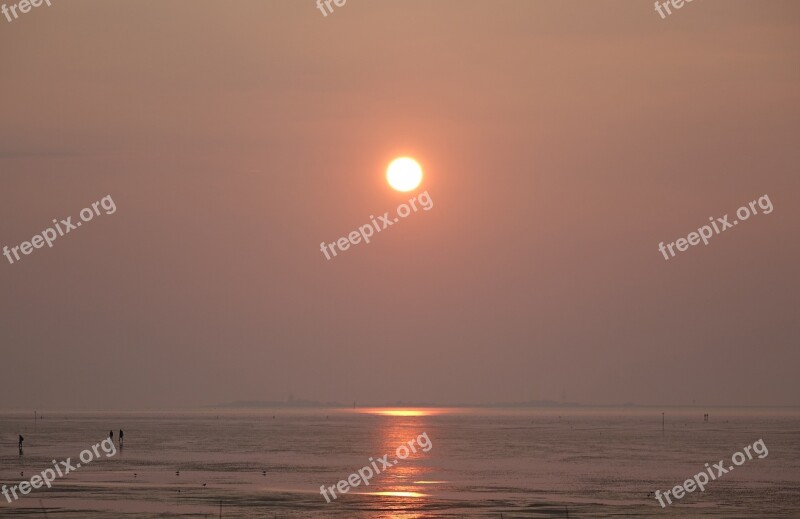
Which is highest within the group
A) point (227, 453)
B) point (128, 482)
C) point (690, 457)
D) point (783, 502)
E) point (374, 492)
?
point (227, 453)

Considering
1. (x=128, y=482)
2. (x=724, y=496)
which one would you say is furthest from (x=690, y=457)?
(x=128, y=482)

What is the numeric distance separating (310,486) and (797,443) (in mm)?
94632

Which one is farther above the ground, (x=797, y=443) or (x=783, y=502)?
(x=797, y=443)

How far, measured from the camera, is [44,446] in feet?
405

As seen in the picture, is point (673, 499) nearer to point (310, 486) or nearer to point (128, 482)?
point (310, 486)

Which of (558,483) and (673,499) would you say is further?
(558,483)

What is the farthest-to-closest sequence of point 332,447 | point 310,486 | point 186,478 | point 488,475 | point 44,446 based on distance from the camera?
point 332,447 < point 44,446 < point 488,475 < point 186,478 < point 310,486

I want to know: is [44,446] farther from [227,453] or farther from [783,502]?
[783,502]

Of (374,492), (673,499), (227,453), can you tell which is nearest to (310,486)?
(374,492)

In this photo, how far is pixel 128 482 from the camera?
2931 inches

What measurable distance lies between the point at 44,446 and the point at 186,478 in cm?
5142

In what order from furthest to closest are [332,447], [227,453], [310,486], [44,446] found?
[332,447] → [44,446] → [227,453] → [310,486]

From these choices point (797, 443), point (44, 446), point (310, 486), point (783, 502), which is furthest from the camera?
point (797, 443)

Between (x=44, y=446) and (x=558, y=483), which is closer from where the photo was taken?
(x=558, y=483)
